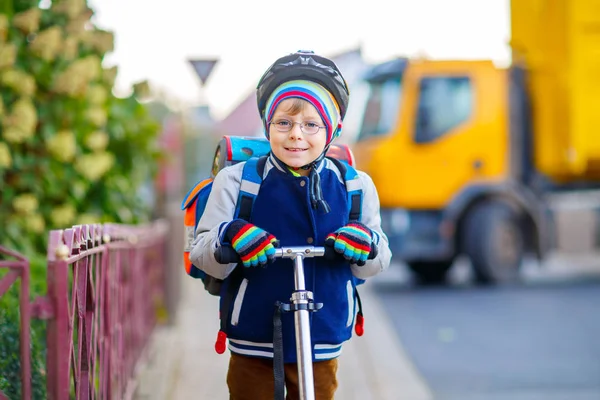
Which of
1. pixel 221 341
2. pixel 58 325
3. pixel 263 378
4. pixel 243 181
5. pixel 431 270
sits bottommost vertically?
pixel 431 270

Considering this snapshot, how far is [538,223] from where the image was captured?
1352 centimetres

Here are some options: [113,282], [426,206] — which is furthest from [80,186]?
[426,206]

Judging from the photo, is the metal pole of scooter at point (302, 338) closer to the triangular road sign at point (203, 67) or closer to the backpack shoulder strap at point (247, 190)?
the backpack shoulder strap at point (247, 190)

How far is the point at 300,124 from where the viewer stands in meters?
3.11

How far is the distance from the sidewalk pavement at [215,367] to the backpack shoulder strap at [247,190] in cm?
302

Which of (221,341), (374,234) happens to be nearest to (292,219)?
(374,234)

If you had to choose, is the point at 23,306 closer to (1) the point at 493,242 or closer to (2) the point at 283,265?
(2) the point at 283,265

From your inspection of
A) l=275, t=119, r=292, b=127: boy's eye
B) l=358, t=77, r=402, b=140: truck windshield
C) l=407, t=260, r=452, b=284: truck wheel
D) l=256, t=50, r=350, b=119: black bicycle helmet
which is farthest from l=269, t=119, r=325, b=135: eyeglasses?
l=407, t=260, r=452, b=284: truck wheel

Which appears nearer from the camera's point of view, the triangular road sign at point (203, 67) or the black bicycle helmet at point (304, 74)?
the black bicycle helmet at point (304, 74)

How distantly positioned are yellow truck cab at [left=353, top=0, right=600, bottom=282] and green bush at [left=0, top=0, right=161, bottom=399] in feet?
22.3

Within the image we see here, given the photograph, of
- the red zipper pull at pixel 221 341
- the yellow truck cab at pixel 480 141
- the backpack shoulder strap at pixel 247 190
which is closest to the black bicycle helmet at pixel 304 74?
the backpack shoulder strap at pixel 247 190

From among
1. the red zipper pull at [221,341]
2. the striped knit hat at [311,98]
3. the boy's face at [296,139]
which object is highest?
the striped knit hat at [311,98]

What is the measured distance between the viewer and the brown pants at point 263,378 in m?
3.21

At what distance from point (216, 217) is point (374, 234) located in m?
0.49
